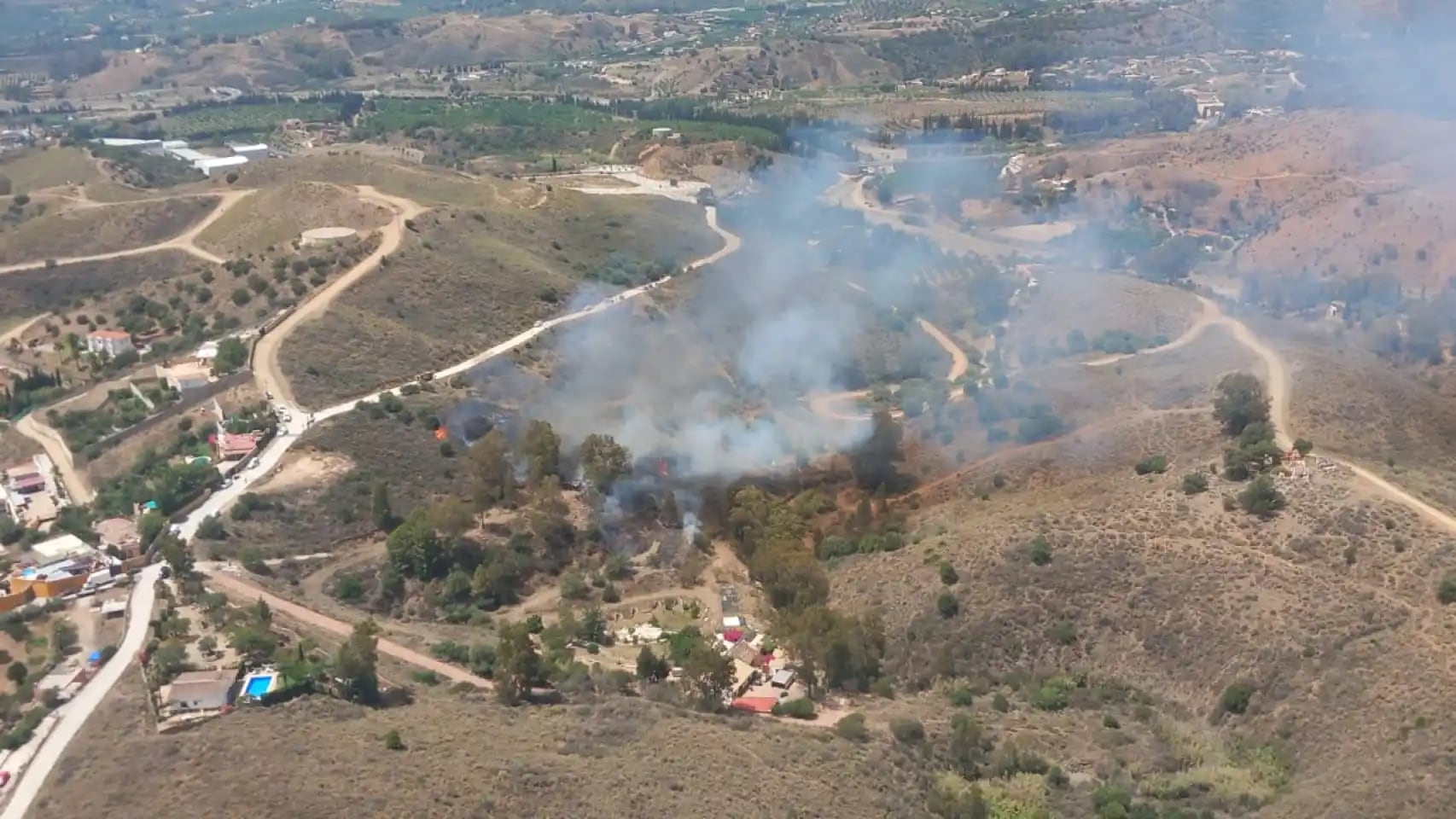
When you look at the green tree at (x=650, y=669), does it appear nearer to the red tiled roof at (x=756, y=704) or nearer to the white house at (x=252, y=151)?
the red tiled roof at (x=756, y=704)

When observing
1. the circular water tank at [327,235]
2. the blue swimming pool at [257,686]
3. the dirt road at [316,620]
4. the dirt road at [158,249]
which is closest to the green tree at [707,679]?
the dirt road at [316,620]

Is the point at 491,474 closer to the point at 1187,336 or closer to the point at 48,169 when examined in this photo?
the point at 1187,336

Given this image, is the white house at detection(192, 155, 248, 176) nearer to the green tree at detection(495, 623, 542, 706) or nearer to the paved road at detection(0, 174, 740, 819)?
the paved road at detection(0, 174, 740, 819)

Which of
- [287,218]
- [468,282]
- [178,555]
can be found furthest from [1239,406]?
[287,218]

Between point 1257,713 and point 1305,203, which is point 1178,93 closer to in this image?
point 1305,203

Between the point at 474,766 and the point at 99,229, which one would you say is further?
the point at 99,229

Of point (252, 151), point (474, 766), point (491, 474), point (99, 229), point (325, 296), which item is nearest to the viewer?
point (474, 766)

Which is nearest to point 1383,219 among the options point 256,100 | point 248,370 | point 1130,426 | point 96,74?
point 1130,426
